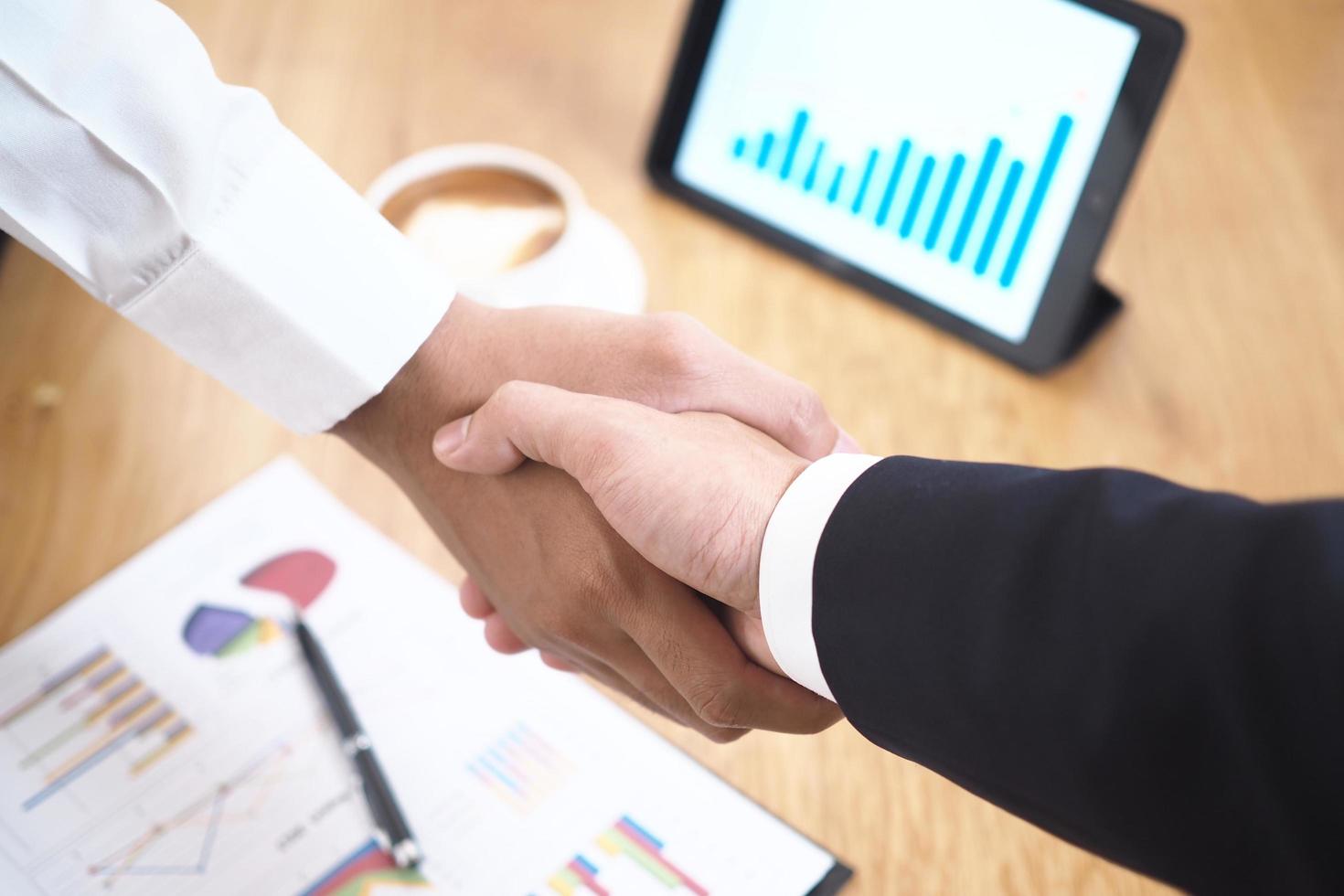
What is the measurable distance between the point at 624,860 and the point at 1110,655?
1.01ft

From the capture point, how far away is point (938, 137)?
0.81m

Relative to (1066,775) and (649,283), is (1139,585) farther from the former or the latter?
(649,283)

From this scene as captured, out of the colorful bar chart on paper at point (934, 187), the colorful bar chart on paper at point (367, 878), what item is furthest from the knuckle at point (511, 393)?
the colorful bar chart on paper at point (934, 187)

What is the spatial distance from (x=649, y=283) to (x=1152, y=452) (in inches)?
16.0

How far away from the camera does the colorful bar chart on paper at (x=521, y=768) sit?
628mm

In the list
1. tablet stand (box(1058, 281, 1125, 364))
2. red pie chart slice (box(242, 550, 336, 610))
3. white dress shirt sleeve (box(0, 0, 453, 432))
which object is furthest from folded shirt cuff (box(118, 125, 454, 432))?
tablet stand (box(1058, 281, 1125, 364))

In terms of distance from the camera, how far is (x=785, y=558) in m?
0.54

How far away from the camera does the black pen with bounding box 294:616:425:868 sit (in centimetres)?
60

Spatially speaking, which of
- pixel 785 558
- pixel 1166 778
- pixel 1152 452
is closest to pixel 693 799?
pixel 785 558

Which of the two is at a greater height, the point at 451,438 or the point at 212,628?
the point at 451,438

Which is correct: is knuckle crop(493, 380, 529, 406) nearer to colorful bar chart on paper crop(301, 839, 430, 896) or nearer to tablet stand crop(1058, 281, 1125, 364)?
colorful bar chart on paper crop(301, 839, 430, 896)

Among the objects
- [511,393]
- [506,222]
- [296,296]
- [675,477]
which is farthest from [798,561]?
[506,222]

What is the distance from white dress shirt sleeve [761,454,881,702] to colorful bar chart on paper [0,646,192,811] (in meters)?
0.37

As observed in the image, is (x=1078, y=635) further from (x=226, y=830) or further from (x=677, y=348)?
(x=226, y=830)
